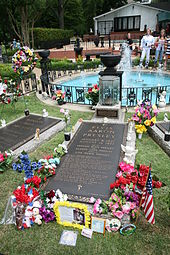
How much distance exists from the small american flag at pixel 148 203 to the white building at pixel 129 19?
33.0 metres

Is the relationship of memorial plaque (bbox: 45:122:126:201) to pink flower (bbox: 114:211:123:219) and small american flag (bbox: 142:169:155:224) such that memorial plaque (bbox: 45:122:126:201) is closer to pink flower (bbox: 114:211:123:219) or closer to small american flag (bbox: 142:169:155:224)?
pink flower (bbox: 114:211:123:219)

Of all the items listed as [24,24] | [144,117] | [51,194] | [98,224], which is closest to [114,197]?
[98,224]

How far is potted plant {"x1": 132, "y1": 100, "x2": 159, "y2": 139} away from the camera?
6.53 metres

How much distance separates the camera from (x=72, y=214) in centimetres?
383

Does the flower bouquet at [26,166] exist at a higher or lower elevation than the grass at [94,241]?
higher

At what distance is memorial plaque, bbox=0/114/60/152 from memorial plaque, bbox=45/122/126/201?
1366 millimetres

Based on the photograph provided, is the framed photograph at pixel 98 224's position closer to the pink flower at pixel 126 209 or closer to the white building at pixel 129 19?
the pink flower at pixel 126 209

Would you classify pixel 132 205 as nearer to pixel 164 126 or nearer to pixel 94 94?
pixel 164 126

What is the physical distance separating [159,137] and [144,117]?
0.77m

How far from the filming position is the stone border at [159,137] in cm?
583

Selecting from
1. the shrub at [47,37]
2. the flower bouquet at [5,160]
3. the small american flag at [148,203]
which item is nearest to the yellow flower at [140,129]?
the small american flag at [148,203]

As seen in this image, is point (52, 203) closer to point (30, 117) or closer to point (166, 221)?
point (166, 221)

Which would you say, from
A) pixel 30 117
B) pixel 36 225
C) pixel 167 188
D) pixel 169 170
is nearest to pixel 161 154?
pixel 169 170

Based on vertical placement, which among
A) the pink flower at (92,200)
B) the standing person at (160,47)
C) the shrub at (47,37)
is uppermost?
the shrub at (47,37)
